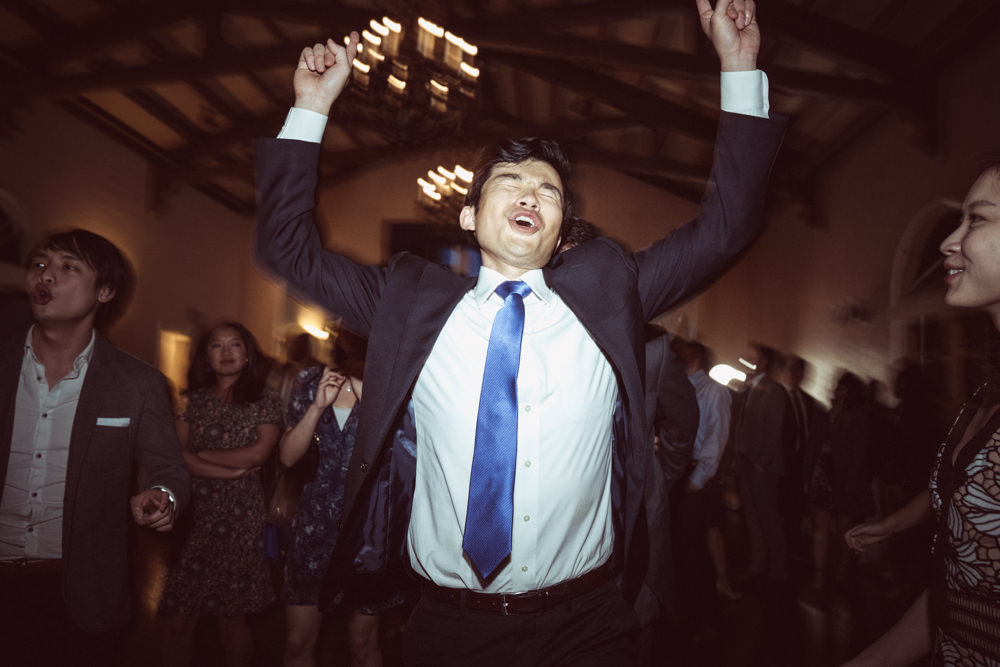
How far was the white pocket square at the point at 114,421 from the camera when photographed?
1871mm

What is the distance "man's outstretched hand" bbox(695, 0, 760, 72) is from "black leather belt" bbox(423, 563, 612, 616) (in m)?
1.12

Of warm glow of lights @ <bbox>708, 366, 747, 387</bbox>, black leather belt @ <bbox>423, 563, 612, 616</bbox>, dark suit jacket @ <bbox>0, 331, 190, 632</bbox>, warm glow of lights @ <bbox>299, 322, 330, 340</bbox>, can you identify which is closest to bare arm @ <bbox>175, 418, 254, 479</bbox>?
dark suit jacket @ <bbox>0, 331, 190, 632</bbox>

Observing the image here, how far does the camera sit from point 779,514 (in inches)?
200

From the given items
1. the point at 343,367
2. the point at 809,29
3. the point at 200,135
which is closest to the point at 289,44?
the point at 200,135

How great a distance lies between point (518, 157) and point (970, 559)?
3.96 feet

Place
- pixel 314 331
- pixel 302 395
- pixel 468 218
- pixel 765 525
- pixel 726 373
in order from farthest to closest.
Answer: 1. pixel 314 331
2. pixel 726 373
3. pixel 765 525
4. pixel 302 395
5. pixel 468 218

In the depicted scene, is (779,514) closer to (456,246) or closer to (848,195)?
(848,195)

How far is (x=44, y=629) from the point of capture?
5.81 ft

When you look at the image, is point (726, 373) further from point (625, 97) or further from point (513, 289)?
point (513, 289)

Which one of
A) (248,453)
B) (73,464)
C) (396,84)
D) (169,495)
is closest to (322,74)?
(169,495)

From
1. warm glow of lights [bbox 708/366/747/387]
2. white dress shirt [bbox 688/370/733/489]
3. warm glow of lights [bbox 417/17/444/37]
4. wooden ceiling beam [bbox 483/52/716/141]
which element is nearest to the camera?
white dress shirt [bbox 688/370/733/489]

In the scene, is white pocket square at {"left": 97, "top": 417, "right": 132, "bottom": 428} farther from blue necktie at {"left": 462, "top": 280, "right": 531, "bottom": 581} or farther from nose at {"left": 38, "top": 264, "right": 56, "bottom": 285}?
blue necktie at {"left": 462, "top": 280, "right": 531, "bottom": 581}

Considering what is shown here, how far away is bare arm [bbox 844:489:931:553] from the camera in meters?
1.64

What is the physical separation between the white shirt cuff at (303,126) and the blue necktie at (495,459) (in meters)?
0.56
